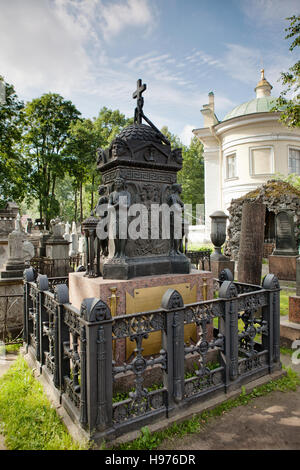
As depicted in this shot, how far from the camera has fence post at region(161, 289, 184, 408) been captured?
2.87 metres

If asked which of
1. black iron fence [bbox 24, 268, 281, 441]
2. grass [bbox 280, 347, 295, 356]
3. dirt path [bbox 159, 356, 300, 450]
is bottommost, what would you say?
grass [bbox 280, 347, 295, 356]

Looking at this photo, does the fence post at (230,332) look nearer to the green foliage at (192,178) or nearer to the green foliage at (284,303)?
the green foliage at (284,303)

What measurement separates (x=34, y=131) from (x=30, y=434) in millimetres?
29199

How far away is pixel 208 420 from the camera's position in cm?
296

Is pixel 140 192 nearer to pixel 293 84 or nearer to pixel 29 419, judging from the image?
pixel 29 419

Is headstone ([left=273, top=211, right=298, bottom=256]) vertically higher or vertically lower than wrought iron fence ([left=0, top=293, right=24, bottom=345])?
higher

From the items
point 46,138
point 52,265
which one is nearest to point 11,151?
point 46,138

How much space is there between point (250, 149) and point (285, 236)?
12.7 meters

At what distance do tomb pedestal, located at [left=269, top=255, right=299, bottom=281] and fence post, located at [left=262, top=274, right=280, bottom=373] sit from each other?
23.1 ft

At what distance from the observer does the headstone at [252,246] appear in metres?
6.57

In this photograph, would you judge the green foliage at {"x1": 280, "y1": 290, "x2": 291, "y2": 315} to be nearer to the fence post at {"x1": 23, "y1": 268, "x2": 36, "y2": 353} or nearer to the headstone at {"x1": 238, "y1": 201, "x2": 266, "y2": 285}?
the headstone at {"x1": 238, "y1": 201, "x2": 266, "y2": 285}

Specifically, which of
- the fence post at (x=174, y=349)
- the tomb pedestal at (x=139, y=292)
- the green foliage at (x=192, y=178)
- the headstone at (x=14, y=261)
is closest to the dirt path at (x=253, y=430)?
the fence post at (x=174, y=349)

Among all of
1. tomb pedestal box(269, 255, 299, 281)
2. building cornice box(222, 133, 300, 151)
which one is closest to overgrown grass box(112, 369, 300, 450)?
tomb pedestal box(269, 255, 299, 281)
